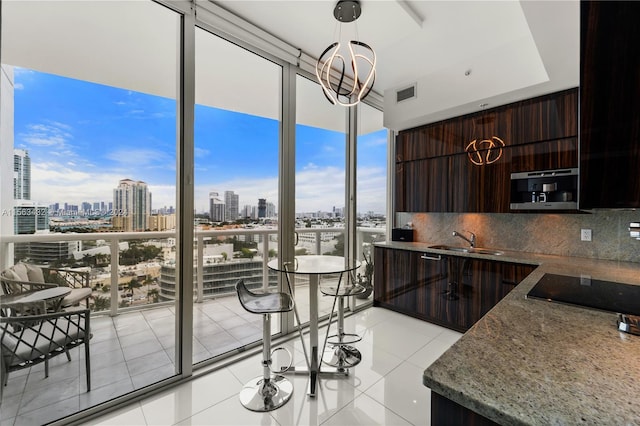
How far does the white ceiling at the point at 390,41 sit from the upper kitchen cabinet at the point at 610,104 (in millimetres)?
1264

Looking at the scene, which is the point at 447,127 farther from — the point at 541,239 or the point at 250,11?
the point at 250,11

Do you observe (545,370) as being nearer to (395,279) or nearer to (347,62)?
(395,279)

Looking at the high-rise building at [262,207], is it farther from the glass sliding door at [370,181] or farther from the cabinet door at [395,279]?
the cabinet door at [395,279]

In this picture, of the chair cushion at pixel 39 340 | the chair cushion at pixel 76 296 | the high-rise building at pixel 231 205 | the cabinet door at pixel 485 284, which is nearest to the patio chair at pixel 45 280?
the chair cushion at pixel 76 296

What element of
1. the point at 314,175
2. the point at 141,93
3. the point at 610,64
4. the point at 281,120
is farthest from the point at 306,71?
the point at 610,64

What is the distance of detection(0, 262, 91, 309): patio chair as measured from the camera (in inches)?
63.9

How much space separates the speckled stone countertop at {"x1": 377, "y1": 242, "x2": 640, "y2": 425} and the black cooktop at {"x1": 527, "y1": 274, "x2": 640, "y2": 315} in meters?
0.11

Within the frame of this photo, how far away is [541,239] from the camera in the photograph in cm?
300

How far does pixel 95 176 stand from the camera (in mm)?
1898

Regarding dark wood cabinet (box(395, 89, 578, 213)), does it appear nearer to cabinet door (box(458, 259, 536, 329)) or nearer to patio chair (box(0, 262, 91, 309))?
cabinet door (box(458, 259, 536, 329))

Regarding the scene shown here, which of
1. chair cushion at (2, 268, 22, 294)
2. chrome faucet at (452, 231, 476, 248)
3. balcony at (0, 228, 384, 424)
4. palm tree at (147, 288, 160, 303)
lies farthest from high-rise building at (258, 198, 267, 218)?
chrome faucet at (452, 231, 476, 248)

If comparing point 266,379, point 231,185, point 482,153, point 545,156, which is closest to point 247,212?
point 231,185

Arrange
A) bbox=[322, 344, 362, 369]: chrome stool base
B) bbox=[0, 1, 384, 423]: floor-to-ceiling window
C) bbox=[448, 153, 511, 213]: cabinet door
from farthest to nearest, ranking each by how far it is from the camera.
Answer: bbox=[448, 153, 511, 213]: cabinet door, bbox=[322, 344, 362, 369]: chrome stool base, bbox=[0, 1, 384, 423]: floor-to-ceiling window

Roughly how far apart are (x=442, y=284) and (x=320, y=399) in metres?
1.82
